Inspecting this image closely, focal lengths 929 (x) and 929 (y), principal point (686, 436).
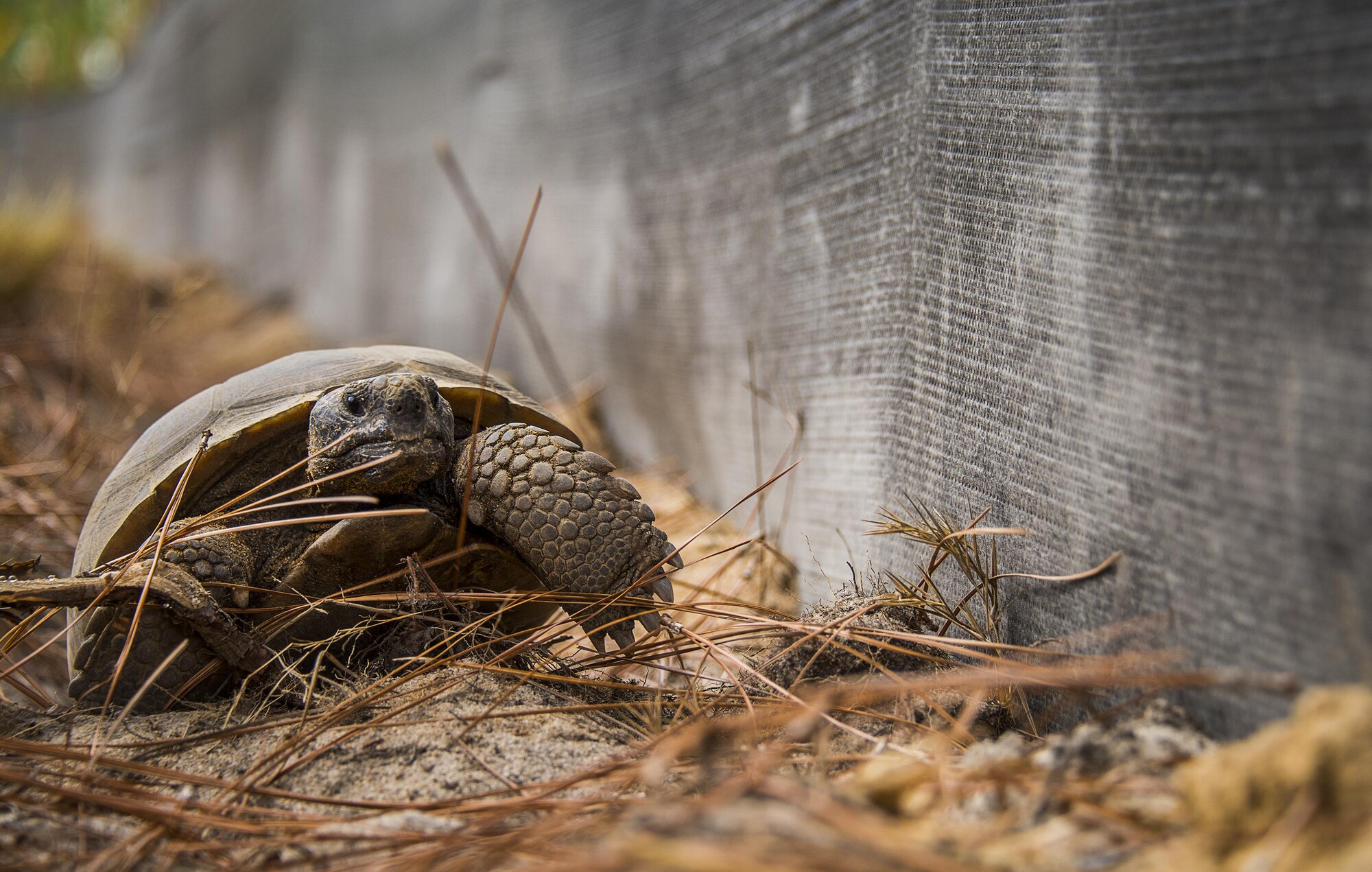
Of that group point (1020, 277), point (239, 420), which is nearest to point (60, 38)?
point (239, 420)

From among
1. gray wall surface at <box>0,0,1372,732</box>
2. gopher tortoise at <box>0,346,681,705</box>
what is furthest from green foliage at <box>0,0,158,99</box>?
gopher tortoise at <box>0,346,681,705</box>

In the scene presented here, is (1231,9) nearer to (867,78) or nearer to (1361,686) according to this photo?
(1361,686)

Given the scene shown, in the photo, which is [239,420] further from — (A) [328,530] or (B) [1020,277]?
(B) [1020,277]

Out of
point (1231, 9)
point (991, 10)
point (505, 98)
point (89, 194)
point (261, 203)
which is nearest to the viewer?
point (1231, 9)

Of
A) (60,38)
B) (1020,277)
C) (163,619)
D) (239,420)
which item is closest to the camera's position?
(1020,277)

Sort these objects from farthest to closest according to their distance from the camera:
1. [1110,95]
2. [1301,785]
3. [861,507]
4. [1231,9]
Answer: [861,507] < [1110,95] < [1231,9] < [1301,785]

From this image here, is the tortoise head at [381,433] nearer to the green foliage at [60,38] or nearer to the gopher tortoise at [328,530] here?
the gopher tortoise at [328,530]

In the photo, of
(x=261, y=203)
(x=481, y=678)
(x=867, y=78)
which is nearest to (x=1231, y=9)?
(x=867, y=78)
